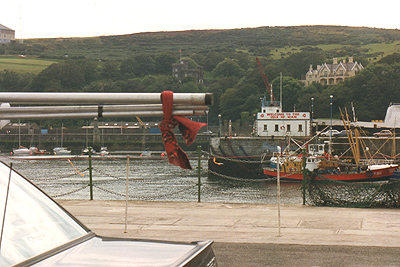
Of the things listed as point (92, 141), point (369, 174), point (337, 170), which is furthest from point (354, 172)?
point (92, 141)

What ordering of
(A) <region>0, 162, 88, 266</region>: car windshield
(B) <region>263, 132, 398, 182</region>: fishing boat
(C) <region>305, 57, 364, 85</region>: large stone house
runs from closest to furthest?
1. (A) <region>0, 162, 88, 266</region>: car windshield
2. (B) <region>263, 132, 398, 182</region>: fishing boat
3. (C) <region>305, 57, 364, 85</region>: large stone house

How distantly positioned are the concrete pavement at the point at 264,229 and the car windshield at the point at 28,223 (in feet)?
13.4

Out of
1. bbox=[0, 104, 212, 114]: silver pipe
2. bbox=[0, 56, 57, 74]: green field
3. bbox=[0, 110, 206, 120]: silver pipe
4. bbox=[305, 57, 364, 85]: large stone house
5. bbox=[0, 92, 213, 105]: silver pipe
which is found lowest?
bbox=[0, 110, 206, 120]: silver pipe

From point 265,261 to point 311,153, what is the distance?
42884 mm

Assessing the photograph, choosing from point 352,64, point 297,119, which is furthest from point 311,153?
point 352,64

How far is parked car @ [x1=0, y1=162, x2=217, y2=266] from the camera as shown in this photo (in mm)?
2301

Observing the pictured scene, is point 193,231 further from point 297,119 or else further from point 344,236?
point 297,119

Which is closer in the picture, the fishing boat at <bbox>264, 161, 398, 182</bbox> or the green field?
the fishing boat at <bbox>264, 161, 398, 182</bbox>

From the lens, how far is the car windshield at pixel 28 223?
230 centimetres

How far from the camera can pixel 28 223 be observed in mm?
2531

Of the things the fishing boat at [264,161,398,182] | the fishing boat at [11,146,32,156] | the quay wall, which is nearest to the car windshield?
the fishing boat at [264,161,398,182]

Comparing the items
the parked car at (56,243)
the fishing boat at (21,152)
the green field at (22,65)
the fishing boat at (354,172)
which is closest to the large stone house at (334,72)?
the green field at (22,65)

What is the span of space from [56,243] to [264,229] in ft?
22.6

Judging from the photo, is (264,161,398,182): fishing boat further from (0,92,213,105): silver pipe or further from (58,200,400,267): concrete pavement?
(0,92,213,105): silver pipe
